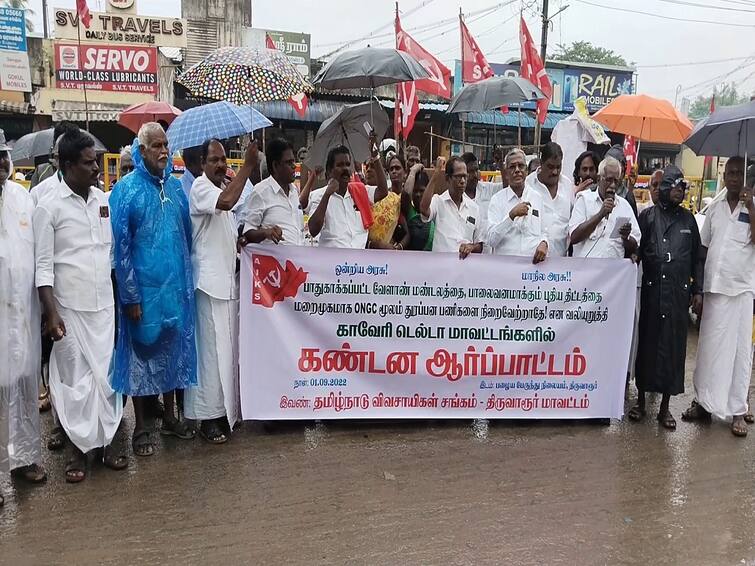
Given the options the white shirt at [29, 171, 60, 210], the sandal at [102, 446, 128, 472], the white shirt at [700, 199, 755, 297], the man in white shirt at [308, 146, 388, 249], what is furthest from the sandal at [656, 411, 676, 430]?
the white shirt at [29, 171, 60, 210]

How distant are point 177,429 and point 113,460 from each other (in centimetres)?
58

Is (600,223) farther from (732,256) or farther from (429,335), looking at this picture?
(429,335)

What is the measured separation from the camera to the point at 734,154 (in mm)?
5020

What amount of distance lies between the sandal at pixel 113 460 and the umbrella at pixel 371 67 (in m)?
3.35

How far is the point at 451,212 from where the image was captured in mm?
4715

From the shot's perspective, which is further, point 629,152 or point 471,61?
point 471,61

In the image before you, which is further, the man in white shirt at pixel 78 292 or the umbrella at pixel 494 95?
the umbrella at pixel 494 95

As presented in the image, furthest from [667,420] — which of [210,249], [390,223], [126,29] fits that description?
[126,29]

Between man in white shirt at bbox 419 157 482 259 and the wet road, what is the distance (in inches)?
52.6

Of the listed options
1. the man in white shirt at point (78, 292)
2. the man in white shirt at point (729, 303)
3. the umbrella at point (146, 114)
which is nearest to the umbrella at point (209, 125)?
the man in white shirt at point (78, 292)

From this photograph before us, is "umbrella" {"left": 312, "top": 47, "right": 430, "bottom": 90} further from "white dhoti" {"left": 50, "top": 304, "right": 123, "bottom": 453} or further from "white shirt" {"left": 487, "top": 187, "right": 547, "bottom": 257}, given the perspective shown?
"white dhoti" {"left": 50, "top": 304, "right": 123, "bottom": 453}

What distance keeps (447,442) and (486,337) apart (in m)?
0.78

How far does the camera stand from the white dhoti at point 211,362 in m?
4.20

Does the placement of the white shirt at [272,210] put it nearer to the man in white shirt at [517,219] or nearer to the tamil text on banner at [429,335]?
the tamil text on banner at [429,335]
